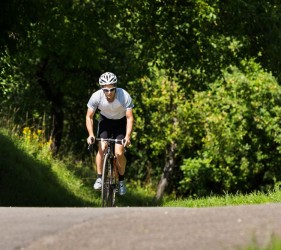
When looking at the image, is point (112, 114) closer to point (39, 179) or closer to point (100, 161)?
point (100, 161)

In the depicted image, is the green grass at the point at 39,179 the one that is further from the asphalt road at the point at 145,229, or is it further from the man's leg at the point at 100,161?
the asphalt road at the point at 145,229

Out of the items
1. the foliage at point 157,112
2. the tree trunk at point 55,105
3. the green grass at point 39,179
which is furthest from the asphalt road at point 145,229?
the foliage at point 157,112

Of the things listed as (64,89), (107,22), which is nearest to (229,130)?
(64,89)

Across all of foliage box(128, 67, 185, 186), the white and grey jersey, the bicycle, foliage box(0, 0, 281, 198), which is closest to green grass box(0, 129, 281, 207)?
foliage box(0, 0, 281, 198)

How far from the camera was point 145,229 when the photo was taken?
7.33 meters

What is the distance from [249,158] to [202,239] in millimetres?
26636

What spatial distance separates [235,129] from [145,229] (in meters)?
25.2

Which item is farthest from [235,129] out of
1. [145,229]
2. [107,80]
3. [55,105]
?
[145,229]

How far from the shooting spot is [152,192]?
3247 cm

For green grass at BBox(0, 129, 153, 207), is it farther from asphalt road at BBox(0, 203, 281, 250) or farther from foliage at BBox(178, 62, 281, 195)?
asphalt road at BBox(0, 203, 281, 250)

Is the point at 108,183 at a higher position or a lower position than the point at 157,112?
lower

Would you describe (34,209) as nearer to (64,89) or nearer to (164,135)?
(64,89)

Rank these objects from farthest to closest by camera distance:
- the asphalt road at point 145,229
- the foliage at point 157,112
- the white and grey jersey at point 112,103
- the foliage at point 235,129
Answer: the foliage at point 235,129 < the foliage at point 157,112 < the white and grey jersey at point 112,103 < the asphalt road at point 145,229

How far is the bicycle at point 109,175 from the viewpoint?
44.2 ft
